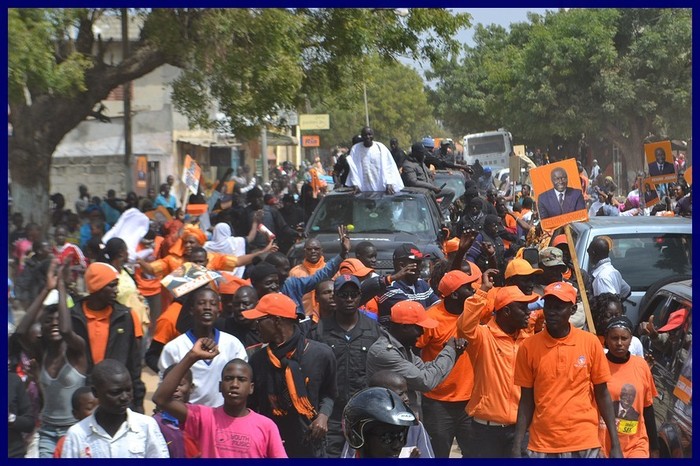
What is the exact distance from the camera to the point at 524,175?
33.6 metres

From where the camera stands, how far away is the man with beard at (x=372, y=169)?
47.2ft

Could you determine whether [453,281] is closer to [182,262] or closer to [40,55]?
[182,262]

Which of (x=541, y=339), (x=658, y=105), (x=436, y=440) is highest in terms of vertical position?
(x=658, y=105)

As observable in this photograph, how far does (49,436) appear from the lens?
6.09 metres

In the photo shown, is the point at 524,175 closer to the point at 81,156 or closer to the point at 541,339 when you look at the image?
the point at 81,156

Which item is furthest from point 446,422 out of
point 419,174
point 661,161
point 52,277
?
point 661,161

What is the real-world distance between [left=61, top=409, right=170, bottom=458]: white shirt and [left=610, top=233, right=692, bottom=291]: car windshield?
5.85 m

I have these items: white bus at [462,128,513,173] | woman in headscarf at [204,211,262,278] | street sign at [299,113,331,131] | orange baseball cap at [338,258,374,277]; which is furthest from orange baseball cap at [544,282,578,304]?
white bus at [462,128,513,173]

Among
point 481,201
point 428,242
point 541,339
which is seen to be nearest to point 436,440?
point 541,339

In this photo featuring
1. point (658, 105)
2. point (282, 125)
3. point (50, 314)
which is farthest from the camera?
point (658, 105)

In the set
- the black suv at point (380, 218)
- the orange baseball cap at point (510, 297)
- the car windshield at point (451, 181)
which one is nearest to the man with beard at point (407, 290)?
the orange baseball cap at point (510, 297)

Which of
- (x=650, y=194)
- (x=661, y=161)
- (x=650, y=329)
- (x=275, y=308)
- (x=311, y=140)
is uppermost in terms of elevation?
(x=311, y=140)

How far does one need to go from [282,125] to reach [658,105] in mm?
26339

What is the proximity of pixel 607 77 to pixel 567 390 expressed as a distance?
123ft
